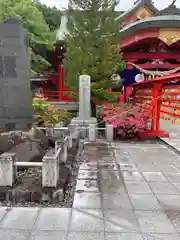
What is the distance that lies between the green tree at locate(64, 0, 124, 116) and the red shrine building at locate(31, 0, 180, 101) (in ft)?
7.71

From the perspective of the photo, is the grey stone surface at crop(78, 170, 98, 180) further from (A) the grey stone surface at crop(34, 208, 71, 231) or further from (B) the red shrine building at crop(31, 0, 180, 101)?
(B) the red shrine building at crop(31, 0, 180, 101)

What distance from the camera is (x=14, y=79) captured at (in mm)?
6008

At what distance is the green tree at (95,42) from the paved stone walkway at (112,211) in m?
7.38

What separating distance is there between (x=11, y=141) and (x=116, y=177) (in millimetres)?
2633

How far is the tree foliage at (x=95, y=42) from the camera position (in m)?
11.9

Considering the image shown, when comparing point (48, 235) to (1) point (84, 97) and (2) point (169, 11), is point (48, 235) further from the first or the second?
(2) point (169, 11)

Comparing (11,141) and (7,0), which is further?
(7,0)

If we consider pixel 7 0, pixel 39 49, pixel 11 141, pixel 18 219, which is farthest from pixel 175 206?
pixel 39 49

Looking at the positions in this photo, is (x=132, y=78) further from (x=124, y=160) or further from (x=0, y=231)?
(x=0, y=231)

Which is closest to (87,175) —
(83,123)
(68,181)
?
(68,181)

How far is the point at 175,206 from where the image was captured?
3.50 metres

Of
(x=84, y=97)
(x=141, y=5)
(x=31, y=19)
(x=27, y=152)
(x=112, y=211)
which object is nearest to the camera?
(x=112, y=211)

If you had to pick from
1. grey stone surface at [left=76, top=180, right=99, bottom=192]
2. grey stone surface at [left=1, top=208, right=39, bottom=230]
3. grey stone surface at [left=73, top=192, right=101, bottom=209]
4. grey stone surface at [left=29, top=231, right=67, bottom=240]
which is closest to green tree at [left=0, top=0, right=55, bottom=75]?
grey stone surface at [left=76, top=180, right=99, bottom=192]

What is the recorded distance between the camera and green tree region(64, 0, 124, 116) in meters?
11.9
